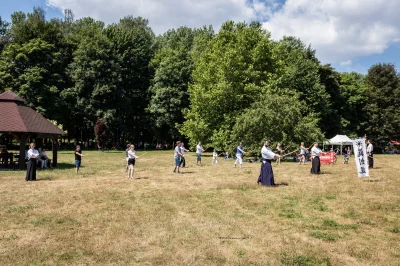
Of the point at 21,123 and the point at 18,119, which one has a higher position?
the point at 18,119

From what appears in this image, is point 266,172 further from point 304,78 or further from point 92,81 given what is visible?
point 92,81

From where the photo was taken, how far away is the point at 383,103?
66.2 metres

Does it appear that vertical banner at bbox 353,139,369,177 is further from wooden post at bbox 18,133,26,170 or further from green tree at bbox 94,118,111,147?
green tree at bbox 94,118,111,147

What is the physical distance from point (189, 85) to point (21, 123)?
28.4 m

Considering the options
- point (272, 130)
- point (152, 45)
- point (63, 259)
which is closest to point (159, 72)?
point (152, 45)

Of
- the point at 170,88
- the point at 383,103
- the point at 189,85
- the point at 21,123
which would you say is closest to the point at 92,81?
the point at 170,88

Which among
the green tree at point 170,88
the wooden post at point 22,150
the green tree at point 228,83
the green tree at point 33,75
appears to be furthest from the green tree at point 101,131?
the wooden post at point 22,150

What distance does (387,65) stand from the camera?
224 ft

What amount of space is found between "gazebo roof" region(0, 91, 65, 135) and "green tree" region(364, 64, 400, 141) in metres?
58.1

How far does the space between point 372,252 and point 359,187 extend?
9.26m

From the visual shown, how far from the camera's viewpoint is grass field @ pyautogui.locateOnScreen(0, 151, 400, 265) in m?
7.57

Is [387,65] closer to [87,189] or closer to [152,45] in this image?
[152,45]

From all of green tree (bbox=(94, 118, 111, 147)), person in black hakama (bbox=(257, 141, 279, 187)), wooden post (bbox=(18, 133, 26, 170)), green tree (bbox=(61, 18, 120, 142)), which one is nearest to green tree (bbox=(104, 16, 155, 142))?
green tree (bbox=(61, 18, 120, 142))

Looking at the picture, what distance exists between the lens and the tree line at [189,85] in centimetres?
3922
